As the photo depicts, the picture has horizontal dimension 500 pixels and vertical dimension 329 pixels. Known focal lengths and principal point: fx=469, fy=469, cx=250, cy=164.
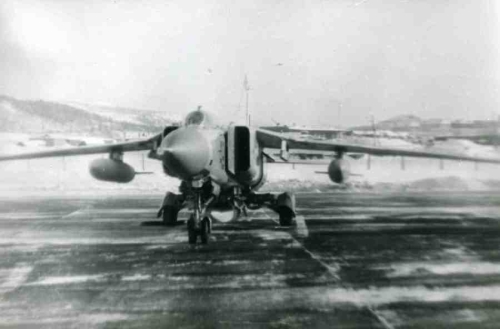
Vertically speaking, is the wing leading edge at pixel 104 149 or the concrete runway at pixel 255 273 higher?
the wing leading edge at pixel 104 149

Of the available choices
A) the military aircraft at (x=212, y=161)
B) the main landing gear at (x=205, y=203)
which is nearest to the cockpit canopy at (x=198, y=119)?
the military aircraft at (x=212, y=161)

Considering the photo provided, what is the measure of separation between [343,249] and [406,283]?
3091 millimetres

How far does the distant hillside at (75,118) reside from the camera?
6919 cm

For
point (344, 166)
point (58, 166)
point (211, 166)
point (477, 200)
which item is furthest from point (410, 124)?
point (211, 166)

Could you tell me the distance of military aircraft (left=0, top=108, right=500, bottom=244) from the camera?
10.6 m

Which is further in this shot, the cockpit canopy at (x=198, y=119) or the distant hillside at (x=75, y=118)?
the distant hillside at (x=75, y=118)

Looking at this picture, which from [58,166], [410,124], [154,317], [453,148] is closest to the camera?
[154,317]

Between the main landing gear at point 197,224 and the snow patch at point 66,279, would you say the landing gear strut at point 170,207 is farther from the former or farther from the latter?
the snow patch at point 66,279

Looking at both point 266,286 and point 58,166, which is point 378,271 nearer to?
point 266,286

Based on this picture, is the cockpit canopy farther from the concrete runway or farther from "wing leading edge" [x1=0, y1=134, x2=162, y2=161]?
the concrete runway

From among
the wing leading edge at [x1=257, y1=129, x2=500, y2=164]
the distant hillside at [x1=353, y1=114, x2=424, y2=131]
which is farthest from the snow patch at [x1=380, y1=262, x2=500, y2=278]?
the distant hillside at [x1=353, y1=114, x2=424, y2=131]

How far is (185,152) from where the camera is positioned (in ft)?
33.4

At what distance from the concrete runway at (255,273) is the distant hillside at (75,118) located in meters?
53.8

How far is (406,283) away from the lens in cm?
802
